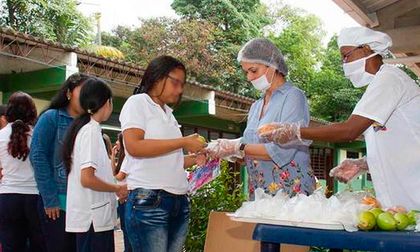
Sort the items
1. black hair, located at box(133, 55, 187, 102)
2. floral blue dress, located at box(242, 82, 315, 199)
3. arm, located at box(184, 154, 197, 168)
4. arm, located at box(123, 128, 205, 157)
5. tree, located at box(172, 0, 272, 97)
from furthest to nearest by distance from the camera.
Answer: tree, located at box(172, 0, 272, 97) < arm, located at box(184, 154, 197, 168) < floral blue dress, located at box(242, 82, 315, 199) < black hair, located at box(133, 55, 187, 102) < arm, located at box(123, 128, 205, 157)

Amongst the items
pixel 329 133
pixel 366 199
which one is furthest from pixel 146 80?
pixel 366 199

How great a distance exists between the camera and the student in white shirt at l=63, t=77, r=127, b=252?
2.66 meters

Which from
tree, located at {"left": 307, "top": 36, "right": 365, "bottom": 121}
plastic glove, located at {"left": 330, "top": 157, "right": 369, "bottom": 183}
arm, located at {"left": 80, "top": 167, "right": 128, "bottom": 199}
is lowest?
arm, located at {"left": 80, "top": 167, "right": 128, "bottom": 199}

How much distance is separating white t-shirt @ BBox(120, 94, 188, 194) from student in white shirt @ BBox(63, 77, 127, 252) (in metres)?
0.26

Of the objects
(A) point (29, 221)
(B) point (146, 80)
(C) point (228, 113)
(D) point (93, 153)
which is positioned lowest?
(A) point (29, 221)

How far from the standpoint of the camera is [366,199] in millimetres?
2061

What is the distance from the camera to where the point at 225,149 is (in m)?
2.71

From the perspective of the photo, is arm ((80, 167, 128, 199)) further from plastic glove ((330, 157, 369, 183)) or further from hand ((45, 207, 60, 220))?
plastic glove ((330, 157, 369, 183))

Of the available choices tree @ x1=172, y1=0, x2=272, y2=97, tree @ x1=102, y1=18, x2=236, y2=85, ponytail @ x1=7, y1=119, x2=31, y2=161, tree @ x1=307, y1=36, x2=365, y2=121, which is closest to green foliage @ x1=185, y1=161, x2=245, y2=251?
ponytail @ x1=7, y1=119, x2=31, y2=161

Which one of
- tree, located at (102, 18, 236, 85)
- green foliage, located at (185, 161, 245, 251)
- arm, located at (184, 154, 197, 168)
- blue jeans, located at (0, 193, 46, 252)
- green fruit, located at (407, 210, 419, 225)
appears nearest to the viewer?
green fruit, located at (407, 210, 419, 225)

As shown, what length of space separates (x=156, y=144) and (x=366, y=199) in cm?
89

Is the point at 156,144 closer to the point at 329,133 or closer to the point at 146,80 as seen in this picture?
the point at 146,80

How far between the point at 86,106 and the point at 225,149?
75 cm

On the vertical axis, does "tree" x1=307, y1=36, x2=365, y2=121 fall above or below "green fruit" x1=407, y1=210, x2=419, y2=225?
above
